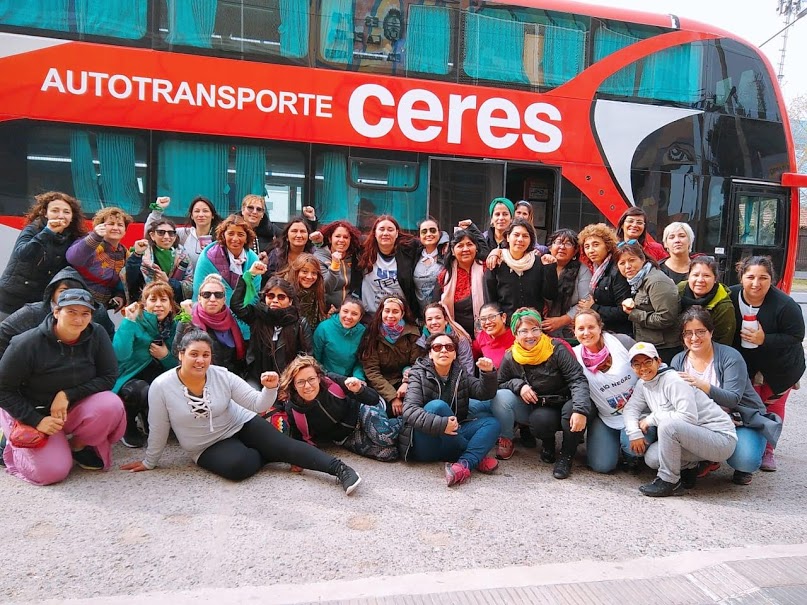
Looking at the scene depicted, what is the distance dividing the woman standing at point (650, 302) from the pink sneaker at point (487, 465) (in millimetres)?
1530

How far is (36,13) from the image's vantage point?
5.82 meters

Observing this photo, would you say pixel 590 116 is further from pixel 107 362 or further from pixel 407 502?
pixel 107 362

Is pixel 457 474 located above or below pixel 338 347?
below

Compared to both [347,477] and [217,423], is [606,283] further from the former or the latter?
[217,423]

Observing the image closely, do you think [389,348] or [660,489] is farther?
[389,348]

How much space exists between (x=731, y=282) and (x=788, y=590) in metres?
6.24

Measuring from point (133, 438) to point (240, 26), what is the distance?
4469 mm

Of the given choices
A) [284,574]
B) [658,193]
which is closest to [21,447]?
[284,574]

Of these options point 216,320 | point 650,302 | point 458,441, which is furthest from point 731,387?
point 216,320

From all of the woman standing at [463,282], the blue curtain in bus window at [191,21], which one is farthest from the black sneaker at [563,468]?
the blue curtain in bus window at [191,21]

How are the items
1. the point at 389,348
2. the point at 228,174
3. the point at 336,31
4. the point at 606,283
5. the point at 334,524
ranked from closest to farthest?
the point at 334,524, the point at 389,348, the point at 606,283, the point at 228,174, the point at 336,31

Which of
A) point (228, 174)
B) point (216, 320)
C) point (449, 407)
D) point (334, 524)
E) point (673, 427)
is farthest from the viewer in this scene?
point (228, 174)

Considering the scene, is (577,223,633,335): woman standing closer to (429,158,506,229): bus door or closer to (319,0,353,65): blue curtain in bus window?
(429,158,506,229): bus door

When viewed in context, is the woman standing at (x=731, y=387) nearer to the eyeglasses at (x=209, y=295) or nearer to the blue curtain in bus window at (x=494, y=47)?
the eyeglasses at (x=209, y=295)
